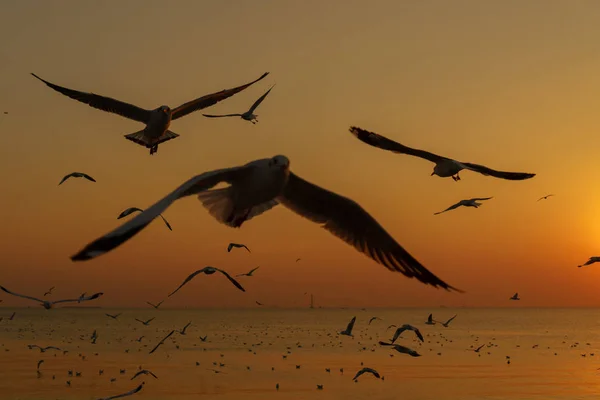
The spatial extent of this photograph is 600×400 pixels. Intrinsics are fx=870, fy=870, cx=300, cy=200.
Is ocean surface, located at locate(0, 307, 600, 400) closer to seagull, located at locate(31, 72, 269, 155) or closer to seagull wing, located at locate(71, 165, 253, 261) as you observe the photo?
seagull, located at locate(31, 72, 269, 155)

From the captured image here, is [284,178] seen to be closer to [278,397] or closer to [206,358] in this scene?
[278,397]

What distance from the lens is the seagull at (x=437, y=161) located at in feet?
46.2

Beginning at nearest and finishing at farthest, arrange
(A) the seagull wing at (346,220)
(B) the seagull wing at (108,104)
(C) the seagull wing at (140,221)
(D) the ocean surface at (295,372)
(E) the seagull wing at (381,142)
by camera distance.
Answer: (C) the seagull wing at (140,221) < (A) the seagull wing at (346,220) < (E) the seagull wing at (381,142) < (B) the seagull wing at (108,104) < (D) the ocean surface at (295,372)

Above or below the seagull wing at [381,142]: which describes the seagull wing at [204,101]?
above

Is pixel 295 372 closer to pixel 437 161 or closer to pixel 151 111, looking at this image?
pixel 151 111

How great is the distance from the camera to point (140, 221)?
7.95 m

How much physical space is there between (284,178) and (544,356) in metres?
45.9

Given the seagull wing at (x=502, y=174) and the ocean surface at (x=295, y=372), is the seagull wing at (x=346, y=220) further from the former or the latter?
the ocean surface at (x=295, y=372)

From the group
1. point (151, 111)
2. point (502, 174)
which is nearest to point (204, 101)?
point (151, 111)

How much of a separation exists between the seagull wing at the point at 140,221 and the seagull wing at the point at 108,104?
11457 millimetres

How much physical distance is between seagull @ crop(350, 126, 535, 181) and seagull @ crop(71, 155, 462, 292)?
73.9 inches

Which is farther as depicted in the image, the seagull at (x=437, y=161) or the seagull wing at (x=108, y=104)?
the seagull wing at (x=108, y=104)

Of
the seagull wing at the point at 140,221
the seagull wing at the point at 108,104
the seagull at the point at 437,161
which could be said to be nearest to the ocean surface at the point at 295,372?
the seagull wing at the point at 108,104

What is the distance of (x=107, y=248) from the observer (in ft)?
24.3
